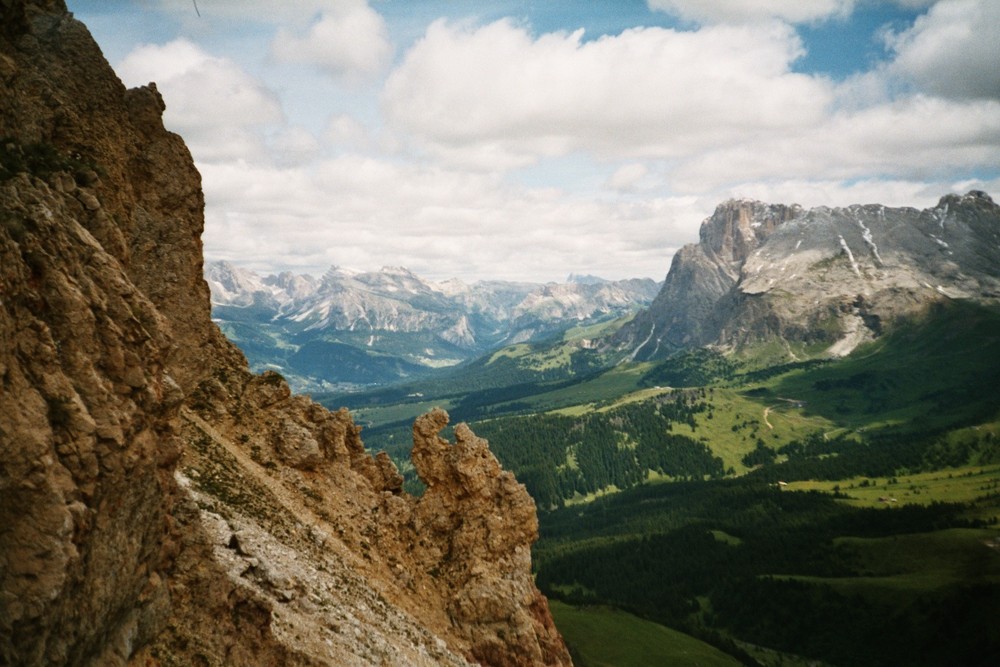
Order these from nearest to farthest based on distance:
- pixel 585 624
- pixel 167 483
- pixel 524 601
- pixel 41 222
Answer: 1. pixel 41 222
2. pixel 167 483
3. pixel 524 601
4. pixel 585 624

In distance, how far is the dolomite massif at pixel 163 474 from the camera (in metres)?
19.3

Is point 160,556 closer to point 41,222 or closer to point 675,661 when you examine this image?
point 41,222

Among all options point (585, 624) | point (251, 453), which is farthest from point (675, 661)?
point (251, 453)

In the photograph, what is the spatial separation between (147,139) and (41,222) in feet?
108

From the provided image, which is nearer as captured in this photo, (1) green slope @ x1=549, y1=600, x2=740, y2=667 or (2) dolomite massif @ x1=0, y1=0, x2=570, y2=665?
(2) dolomite massif @ x1=0, y1=0, x2=570, y2=665

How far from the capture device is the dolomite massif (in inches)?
759

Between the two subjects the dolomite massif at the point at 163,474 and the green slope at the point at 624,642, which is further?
the green slope at the point at 624,642

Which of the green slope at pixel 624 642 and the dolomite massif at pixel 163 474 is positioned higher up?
the dolomite massif at pixel 163 474

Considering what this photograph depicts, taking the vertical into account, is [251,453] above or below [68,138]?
below

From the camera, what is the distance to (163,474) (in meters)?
24.9

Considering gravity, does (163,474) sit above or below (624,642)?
above

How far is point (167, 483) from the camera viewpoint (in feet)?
82.7

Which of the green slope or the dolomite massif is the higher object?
the dolomite massif

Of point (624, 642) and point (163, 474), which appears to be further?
point (624, 642)
